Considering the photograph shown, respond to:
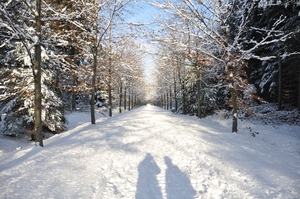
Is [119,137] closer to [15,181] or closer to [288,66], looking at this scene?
[15,181]

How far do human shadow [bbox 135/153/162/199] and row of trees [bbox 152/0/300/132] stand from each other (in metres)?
4.91

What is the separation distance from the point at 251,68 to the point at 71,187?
1879 centimetres

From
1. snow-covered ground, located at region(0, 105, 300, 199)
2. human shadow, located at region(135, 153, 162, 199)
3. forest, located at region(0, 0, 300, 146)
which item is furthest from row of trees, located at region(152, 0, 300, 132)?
human shadow, located at region(135, 153, 162, 199)

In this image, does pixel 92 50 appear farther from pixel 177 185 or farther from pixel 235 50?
pixel 177 185

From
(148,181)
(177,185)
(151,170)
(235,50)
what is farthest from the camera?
(235,50)

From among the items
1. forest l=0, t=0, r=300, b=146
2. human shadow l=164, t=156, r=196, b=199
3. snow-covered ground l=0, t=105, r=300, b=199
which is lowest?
human shadow l=164, t=156, r=196, b=199

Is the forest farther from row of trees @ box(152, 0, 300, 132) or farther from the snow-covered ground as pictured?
the snow-covered ground

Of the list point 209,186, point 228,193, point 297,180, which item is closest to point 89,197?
point 209,186

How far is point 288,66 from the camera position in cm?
1433

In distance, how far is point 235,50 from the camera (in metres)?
8.15

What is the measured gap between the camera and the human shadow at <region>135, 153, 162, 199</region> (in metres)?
3.76

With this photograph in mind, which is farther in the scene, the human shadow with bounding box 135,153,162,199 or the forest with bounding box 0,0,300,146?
the forest with bounding box 0,0,300,146

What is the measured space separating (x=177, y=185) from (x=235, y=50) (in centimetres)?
644

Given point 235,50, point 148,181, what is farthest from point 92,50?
point 148,181
